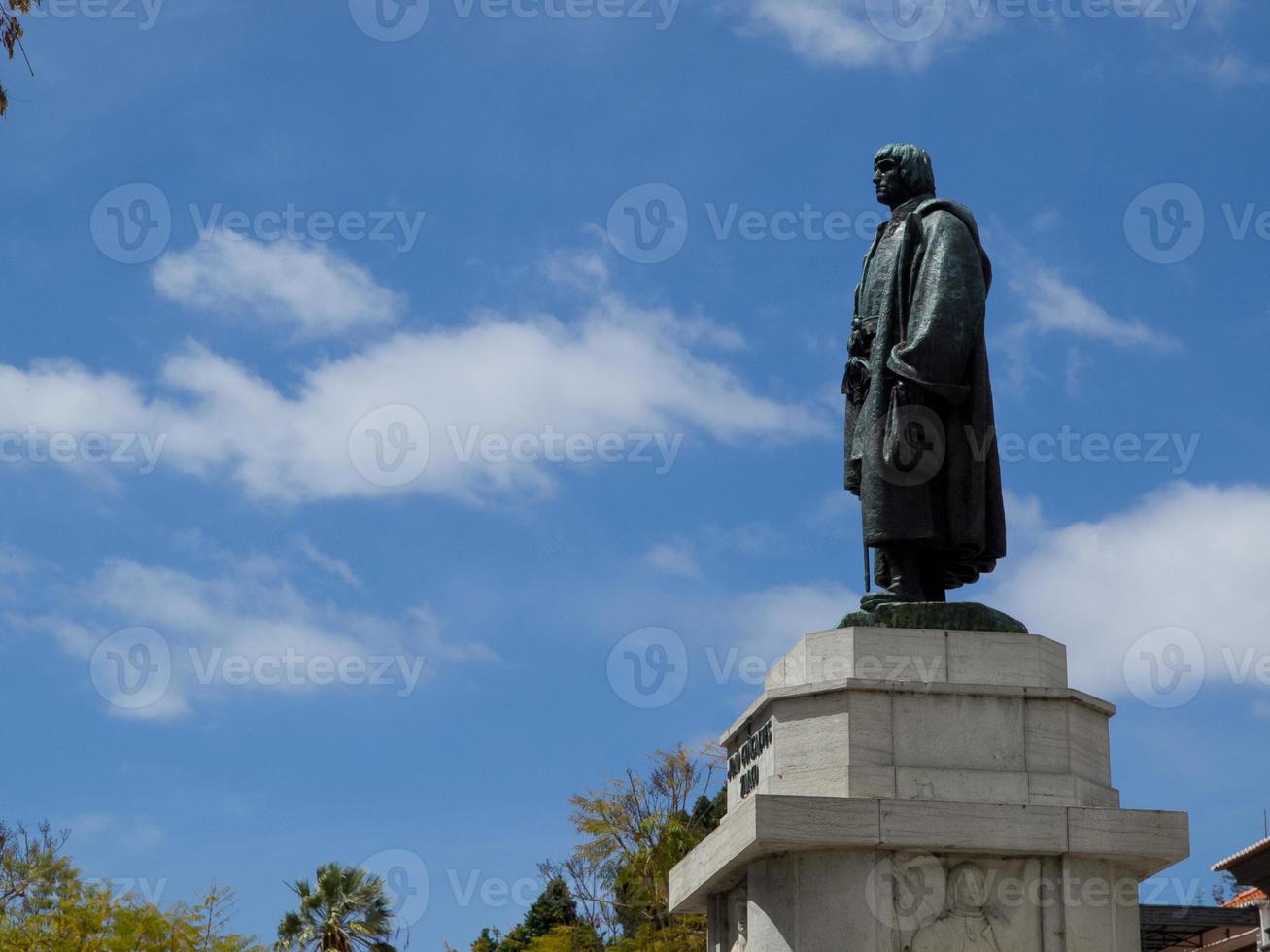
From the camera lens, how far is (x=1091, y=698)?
495 inches

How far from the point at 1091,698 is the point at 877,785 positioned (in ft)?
5.53

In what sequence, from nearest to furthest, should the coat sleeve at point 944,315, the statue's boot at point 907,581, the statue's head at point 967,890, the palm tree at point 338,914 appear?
the statue's head at point 967,890 < the statue's boot at point 907,581 < the coat sleeve at point 944,315 < the palm tree at point 338,914

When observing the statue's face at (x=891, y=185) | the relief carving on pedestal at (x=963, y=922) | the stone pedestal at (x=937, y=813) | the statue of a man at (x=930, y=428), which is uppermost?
the statue's face at (x=891, y=185)

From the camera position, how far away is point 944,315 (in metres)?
13.4

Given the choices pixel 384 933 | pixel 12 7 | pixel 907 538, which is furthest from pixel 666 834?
pixel 12 7

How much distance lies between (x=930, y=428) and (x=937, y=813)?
3.00 meters

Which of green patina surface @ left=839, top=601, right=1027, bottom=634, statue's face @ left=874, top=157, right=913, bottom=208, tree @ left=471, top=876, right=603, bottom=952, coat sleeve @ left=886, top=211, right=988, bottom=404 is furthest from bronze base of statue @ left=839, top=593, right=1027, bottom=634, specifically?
tree @ left=471, top=876, right=603, bottom=952

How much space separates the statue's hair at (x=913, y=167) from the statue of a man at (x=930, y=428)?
492 mm

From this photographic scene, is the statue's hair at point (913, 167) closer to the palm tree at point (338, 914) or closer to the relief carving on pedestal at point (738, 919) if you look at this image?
the relief carving on pedestal at point (738, 919)

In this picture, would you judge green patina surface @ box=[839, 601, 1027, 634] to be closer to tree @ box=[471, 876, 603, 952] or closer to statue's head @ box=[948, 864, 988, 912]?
statue's head @ box=[948, 864, 988, 912]

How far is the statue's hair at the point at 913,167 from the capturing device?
14352 mm

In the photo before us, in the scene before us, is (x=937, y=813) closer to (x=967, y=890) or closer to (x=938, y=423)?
(x=967, y=890)

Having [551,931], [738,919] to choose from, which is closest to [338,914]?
[551,931]

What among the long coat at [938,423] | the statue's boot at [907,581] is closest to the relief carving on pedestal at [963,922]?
the statue's boot at [907,581]
